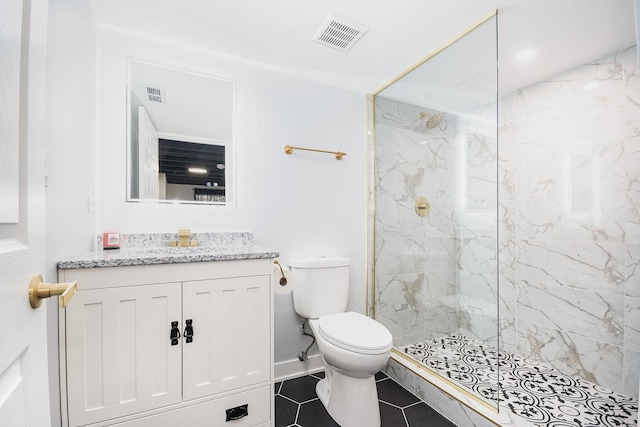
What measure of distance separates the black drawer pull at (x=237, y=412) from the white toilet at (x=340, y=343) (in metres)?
0.47

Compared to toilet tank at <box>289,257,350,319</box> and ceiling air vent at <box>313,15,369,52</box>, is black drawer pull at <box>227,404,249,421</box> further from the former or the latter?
ceiling air vent at <box>313,15,369,52</box>

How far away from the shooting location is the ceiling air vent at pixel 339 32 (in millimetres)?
1619

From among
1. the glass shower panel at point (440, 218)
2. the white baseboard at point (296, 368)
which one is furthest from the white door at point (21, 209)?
the glass shower panel at point (440, 218)

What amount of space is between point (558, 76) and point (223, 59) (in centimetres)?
234

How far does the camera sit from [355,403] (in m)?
1.52

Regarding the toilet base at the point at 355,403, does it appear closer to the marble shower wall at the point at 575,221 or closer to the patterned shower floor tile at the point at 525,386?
the patterned shower floor tile at the point at 525,386

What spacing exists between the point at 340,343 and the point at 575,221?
180 cm

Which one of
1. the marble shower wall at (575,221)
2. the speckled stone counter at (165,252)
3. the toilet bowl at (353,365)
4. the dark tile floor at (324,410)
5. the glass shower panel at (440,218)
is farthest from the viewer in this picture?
the glass shower panel at (440,218)

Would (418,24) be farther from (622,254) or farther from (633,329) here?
(633,329)

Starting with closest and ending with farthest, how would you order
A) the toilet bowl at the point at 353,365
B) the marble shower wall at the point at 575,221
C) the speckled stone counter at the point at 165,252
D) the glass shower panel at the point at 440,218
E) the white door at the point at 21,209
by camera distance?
the white door at the point at 21,209, the speckled stone counter at the point at 165,252, the toilet bowl at the point at 353,365, the marble shower wall at the point at 575,221, the glass shower panel at the point at 440,218

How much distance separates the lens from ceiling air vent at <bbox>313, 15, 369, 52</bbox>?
162 cm

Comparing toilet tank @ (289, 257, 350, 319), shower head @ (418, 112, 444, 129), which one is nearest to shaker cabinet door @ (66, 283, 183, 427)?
toilet tank @ (289, 257, 350, 319)

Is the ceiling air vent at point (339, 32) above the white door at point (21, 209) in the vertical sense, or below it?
above

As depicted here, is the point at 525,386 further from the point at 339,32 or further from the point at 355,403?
the point at 339,32
